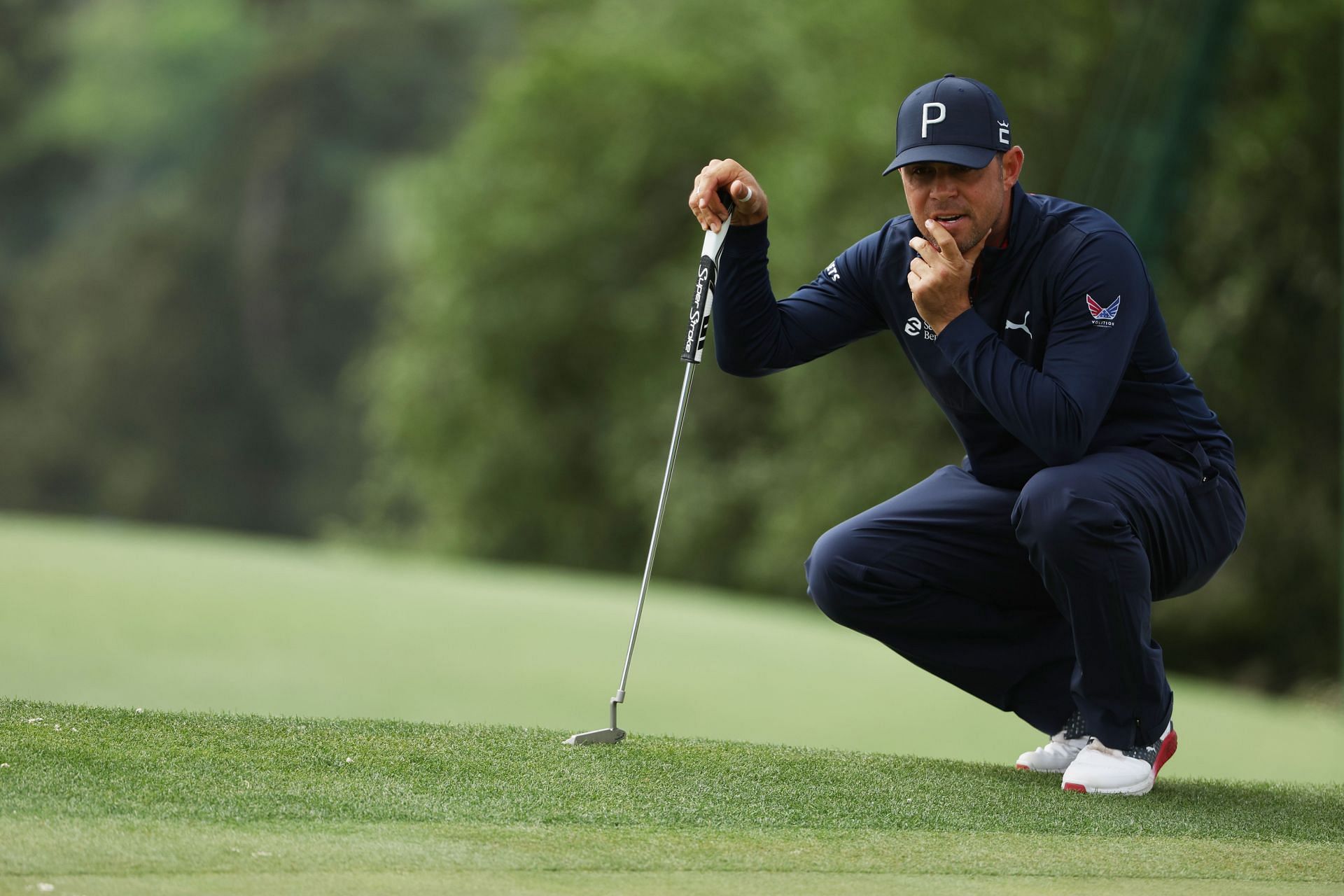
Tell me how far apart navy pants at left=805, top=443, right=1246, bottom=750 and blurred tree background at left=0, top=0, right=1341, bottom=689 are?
19.3 ft

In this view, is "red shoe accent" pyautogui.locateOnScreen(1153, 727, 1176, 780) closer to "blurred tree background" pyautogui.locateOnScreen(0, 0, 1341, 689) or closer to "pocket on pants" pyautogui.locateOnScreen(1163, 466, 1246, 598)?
"pocket on pants" pyautogui.locateOnScreen(1163, 466, 1246, 598)

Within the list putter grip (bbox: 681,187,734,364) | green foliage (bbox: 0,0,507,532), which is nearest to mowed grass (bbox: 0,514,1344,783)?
putter grip (bbox: 681,187,734,364)

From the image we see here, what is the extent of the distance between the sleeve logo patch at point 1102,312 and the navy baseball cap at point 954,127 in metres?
0.30

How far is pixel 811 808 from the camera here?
2.47 m

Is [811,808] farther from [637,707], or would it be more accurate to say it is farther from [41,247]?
[41,247]

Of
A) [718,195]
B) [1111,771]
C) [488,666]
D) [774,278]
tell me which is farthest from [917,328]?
[774,278]

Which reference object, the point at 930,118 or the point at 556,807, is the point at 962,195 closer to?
the point at 930,118

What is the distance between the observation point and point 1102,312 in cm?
263

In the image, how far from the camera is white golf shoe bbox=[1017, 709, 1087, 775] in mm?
3023

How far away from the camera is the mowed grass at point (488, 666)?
16.2ft

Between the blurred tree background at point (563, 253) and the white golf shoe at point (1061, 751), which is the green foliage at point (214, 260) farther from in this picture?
the white golf shoe at point (1061, 751)

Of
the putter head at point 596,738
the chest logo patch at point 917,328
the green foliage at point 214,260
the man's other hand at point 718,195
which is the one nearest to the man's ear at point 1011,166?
the chest logo patch at point 917,328

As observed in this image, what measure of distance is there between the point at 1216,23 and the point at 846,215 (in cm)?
577

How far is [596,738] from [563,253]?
16.3m
